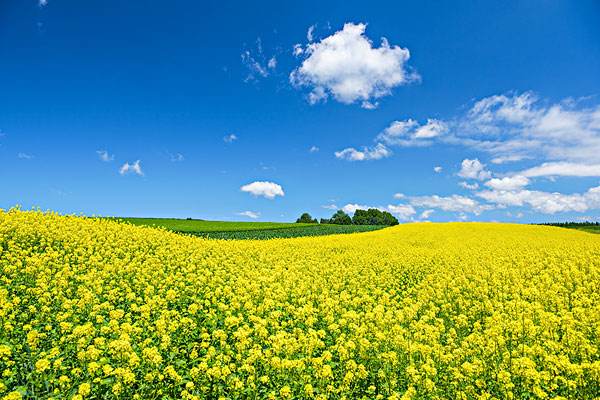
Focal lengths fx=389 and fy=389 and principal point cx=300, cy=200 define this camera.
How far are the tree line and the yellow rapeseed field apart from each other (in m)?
84.1

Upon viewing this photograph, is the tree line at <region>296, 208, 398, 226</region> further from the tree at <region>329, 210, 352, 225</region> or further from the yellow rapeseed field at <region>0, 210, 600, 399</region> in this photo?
the yellow rapeseed field at <region>0, 210, 600, 399</region>

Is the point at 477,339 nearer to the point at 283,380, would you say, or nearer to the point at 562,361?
the point at 562,361

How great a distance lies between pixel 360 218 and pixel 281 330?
3803 inches

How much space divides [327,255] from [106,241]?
11.2 m

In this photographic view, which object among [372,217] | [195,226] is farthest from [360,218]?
[195,226]

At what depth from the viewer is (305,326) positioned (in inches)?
372

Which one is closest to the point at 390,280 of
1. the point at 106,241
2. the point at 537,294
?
the point at 537,294

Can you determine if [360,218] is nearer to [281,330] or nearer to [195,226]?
[195,226]

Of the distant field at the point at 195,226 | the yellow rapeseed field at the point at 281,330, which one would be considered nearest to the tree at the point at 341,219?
the distant field at the point at 195,226

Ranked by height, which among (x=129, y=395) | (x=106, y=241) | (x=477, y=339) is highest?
(x=106, y=241)

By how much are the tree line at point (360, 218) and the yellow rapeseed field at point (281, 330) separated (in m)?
84.1

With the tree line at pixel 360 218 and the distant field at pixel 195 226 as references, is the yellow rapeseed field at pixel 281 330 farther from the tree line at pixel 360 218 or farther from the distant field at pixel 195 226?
the tree line at pixel 360 218

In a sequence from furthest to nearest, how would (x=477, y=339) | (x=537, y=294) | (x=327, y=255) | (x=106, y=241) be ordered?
(x=327, y=255) < (x=106, y=241) < (x=537, y=294) < (x=477, y=339)

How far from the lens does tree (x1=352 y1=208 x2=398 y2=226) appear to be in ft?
336
